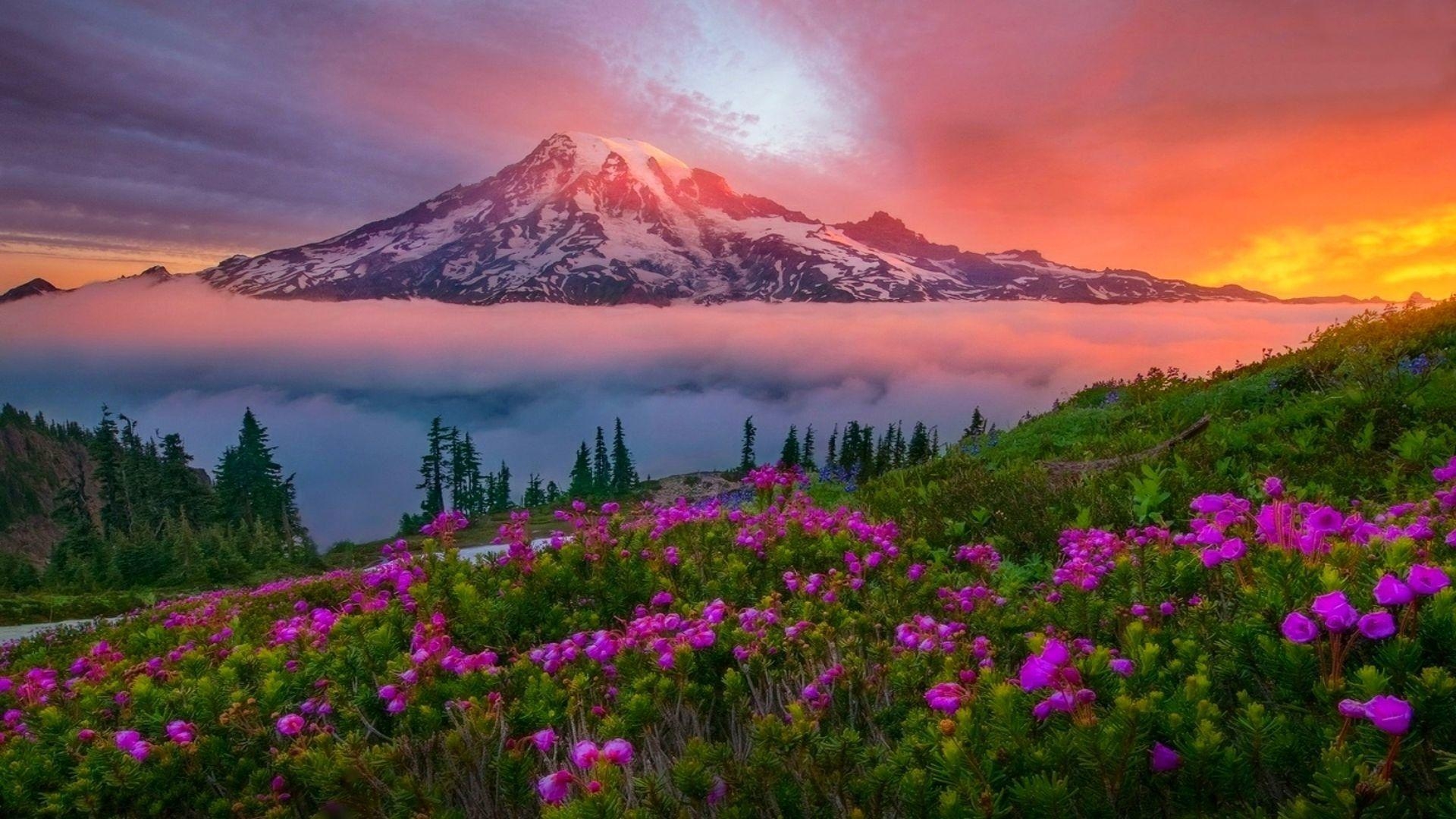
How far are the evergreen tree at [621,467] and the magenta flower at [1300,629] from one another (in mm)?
84708

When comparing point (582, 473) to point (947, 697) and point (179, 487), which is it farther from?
point (947, 697)

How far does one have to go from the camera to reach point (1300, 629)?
1.83 m

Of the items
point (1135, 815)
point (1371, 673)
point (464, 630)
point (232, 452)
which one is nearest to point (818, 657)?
point (1135, 815)

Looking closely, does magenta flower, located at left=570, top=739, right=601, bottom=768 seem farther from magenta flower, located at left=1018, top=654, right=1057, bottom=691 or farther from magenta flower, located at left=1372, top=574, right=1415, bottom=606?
magenta flower, located at left=1372, top=574, right=1415, bottom=606

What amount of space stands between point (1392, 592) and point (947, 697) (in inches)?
44.6

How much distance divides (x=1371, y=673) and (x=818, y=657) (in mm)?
2047

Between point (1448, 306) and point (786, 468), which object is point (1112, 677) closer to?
point (786, 468)

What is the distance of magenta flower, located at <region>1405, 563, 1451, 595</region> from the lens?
1702 millimetres

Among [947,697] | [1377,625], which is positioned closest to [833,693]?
[947,697]

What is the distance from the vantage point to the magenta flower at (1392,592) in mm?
1744

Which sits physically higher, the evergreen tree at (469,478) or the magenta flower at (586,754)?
the magenta flower at (586,754)

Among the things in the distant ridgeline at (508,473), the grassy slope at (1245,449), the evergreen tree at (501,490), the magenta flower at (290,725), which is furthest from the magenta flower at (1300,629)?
the evergreen tree at (501,490)

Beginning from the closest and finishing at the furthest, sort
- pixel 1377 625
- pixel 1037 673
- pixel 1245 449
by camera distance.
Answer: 1. pixel 1377 625
2. pixel 1037 673
3. pixel 1245 449

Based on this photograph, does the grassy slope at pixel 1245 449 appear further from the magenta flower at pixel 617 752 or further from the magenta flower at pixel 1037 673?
the magenta flower at pixel 617 752
